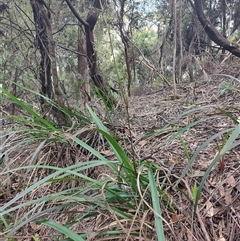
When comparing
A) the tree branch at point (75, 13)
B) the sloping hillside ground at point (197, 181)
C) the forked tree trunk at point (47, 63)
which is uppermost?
the tree branch at point (75, 13)

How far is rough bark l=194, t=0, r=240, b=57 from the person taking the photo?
4066 millimetres

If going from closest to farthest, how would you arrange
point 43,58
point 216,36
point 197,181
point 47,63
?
point 197,181
point 47,63
point 43,58
point 216,36

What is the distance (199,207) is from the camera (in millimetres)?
1064

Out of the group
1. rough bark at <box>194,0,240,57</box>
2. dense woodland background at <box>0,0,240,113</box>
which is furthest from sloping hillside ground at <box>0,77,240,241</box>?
rough bark at <box>194,0,240,57</box>

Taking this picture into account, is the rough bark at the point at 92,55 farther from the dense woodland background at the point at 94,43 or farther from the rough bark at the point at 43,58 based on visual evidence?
the rough bark at the point at 43,58

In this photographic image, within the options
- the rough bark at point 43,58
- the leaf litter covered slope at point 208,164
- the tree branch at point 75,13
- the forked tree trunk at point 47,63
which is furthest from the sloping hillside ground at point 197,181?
the tree branch at point 75,13

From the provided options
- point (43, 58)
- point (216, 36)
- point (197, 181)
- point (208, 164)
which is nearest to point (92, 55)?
point (43, 58)

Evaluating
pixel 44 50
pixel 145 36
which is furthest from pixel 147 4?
pixel 44 50

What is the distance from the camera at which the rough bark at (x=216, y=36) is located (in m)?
4.07

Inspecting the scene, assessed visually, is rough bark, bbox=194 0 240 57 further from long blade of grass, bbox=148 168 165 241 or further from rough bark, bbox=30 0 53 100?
long blade of grass, bbox=148 168 165 241

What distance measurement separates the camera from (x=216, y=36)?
4.29 meters

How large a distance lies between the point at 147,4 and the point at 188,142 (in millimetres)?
4987

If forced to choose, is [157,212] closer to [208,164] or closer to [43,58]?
[208,164]

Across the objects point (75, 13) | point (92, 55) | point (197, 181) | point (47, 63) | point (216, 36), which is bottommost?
point (197, 181)
